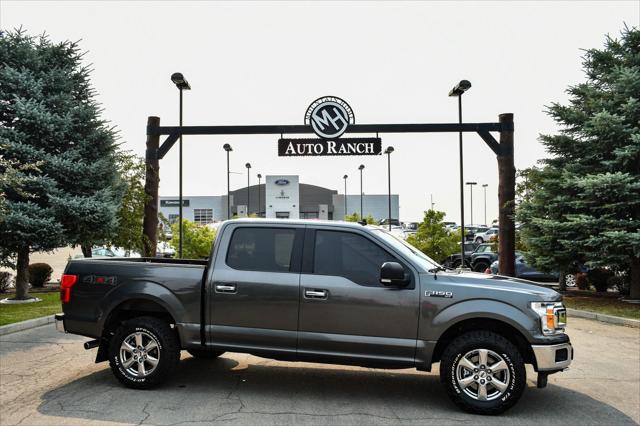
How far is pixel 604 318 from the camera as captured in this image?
1270cm

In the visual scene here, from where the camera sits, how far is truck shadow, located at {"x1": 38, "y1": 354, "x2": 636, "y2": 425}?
5348 millimetres

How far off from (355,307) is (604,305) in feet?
38.3

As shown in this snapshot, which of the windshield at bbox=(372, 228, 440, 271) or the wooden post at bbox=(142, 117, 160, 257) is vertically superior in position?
the wooden post at bbox=(142, 117, 160, 257)

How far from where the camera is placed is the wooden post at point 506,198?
16.6 meters

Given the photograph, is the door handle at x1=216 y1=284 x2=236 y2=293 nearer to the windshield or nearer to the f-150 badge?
the windshield

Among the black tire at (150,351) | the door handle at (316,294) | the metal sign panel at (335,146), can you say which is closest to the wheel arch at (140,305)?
the black tire at (150,351)

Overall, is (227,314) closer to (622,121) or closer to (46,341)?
(46,341)

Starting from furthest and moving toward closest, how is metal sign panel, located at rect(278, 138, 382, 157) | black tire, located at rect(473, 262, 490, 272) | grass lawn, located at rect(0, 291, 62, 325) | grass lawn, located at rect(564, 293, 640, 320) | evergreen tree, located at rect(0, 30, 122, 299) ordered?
black tire, located at rect(473, 262, 490, 272) < metal sign panel, located at rect(278, 138, 382, 157) < evergreen tree, located at rect(0, 30, 122, 299) < grass lawn, located at rect(564, 293, 640, 320) < grass lawn, located at rect(0, 291, 62, 325)

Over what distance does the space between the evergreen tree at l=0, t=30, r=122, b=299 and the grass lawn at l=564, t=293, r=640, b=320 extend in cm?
1289

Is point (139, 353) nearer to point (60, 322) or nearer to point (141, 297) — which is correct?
point (141, 297)

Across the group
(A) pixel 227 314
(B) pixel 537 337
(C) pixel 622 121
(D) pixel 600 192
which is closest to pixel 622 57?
(C) pixel 622 121

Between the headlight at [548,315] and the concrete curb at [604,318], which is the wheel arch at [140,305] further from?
the concrete curb at [604,318]

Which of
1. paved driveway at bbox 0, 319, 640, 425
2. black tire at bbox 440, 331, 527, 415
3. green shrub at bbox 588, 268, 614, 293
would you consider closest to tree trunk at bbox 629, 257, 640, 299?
green shrub at bbox 588, 268, 614, 293

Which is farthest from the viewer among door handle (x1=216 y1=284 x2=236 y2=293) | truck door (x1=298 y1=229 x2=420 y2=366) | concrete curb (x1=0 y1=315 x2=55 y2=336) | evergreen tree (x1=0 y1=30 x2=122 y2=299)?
evergreen tree (x1=0 y1=30 x2=122 y2=299)
